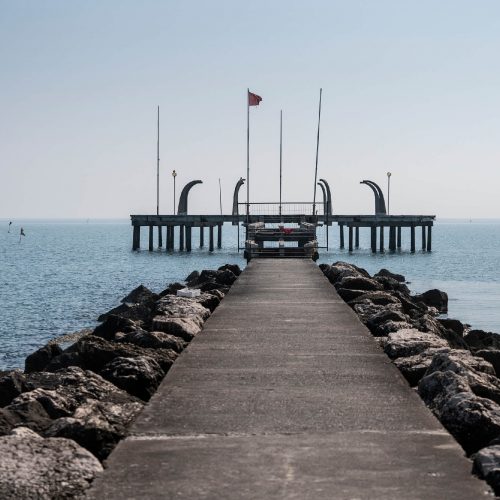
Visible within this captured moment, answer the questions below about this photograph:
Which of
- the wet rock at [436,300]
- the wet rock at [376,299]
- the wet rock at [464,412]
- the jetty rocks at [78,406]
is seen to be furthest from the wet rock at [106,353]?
the wet rock at [436,300]

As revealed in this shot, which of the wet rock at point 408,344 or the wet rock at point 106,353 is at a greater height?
the wet rock at point 408,344

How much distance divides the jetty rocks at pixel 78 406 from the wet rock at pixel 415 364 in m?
2.34

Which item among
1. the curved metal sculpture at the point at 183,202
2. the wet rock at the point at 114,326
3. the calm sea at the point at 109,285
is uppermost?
the curved metal sculpture at the point at 183,202

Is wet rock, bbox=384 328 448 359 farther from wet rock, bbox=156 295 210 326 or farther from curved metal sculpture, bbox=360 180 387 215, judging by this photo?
curved metal sculpture, bbox=360 180 387 215

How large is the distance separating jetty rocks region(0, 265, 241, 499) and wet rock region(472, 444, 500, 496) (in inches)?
90.6

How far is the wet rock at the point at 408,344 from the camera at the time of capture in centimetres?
1024

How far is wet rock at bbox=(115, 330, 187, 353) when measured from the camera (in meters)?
10.9

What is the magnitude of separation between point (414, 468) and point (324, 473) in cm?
58

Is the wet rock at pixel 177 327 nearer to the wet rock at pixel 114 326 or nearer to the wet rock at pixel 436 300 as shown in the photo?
the wet rock at pixel 114 326

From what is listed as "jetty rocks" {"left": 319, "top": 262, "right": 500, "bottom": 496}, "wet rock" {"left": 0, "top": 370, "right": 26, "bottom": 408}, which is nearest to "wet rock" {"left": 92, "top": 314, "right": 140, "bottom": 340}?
"jetty rocks" {"left": 319, "top": 262, "right": 500, "bottom": 496}

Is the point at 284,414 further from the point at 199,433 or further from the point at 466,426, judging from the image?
the point at 466,426

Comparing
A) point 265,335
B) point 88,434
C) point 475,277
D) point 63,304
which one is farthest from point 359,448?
point 475,277

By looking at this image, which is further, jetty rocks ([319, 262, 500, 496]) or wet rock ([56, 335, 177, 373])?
wet rock ([56, 335, 177, 373])

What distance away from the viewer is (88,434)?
21.2 feet
